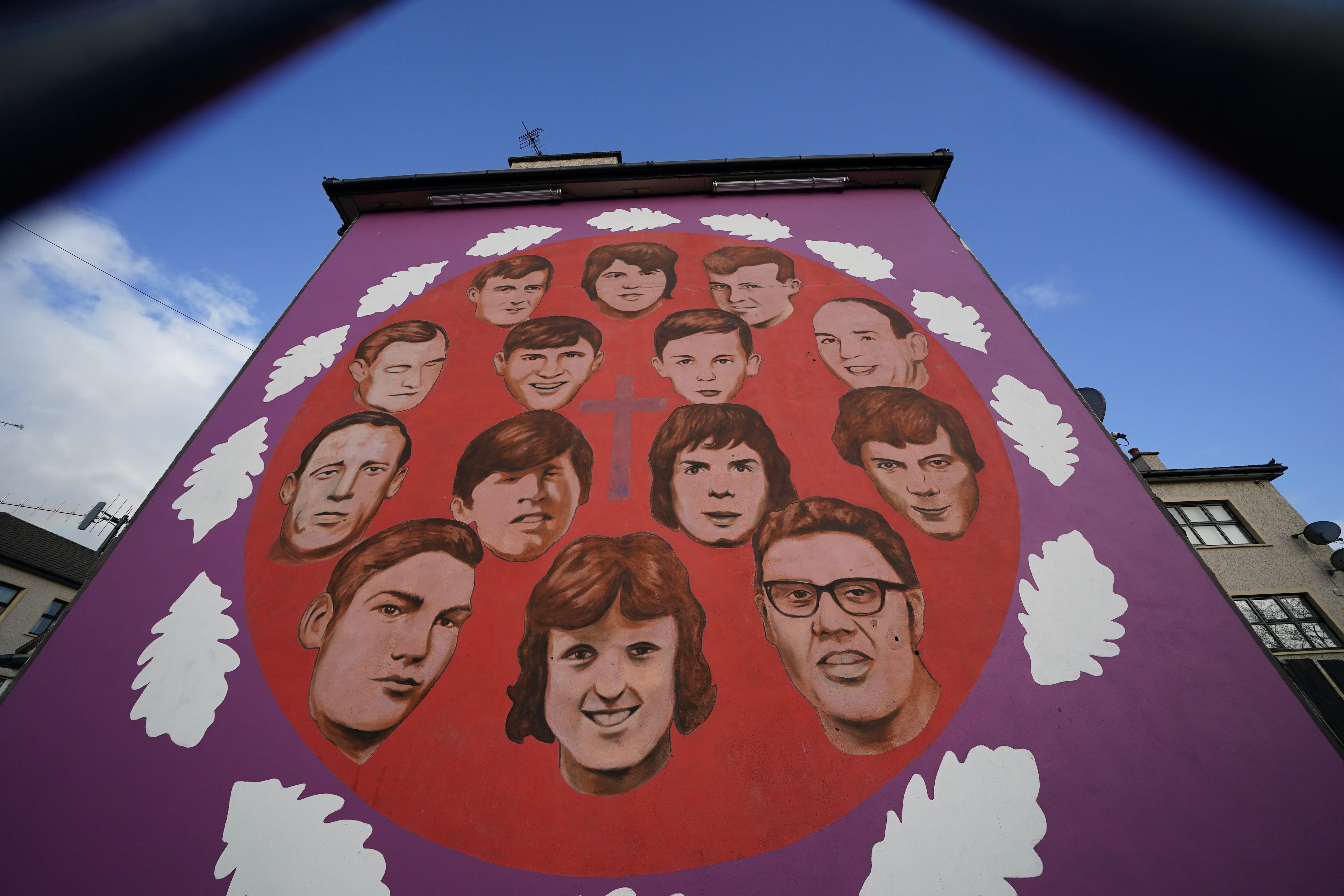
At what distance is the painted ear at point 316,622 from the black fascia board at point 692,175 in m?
5.64

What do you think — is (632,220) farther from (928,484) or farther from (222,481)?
(222,481)

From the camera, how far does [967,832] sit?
3.79m

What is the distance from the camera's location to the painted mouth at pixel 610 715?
4320 mm

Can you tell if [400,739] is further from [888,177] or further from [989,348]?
[888,177]

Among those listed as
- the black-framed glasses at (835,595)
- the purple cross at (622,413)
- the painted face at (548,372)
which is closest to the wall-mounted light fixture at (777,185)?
the painted face at (548,372)

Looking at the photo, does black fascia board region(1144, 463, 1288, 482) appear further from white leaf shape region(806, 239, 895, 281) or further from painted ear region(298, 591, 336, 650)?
painted ear region(298, 591, 336, 650)

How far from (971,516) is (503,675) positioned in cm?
379

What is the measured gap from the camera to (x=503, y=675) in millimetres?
4547

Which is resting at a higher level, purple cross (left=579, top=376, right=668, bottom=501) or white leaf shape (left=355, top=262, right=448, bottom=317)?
white leaf shape (left=355, top=262, right=448, bottom=317)

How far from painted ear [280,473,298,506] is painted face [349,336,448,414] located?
93 cm

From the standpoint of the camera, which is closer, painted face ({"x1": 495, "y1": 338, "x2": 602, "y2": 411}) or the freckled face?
the freckled face

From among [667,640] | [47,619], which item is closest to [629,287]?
[667,640]

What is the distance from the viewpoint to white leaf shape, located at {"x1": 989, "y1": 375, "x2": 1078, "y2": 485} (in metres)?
5.45

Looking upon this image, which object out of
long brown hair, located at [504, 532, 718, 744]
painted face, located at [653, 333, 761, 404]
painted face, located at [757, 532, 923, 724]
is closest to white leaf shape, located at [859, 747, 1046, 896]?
painted face, located at [757, 532, 923, 724]
